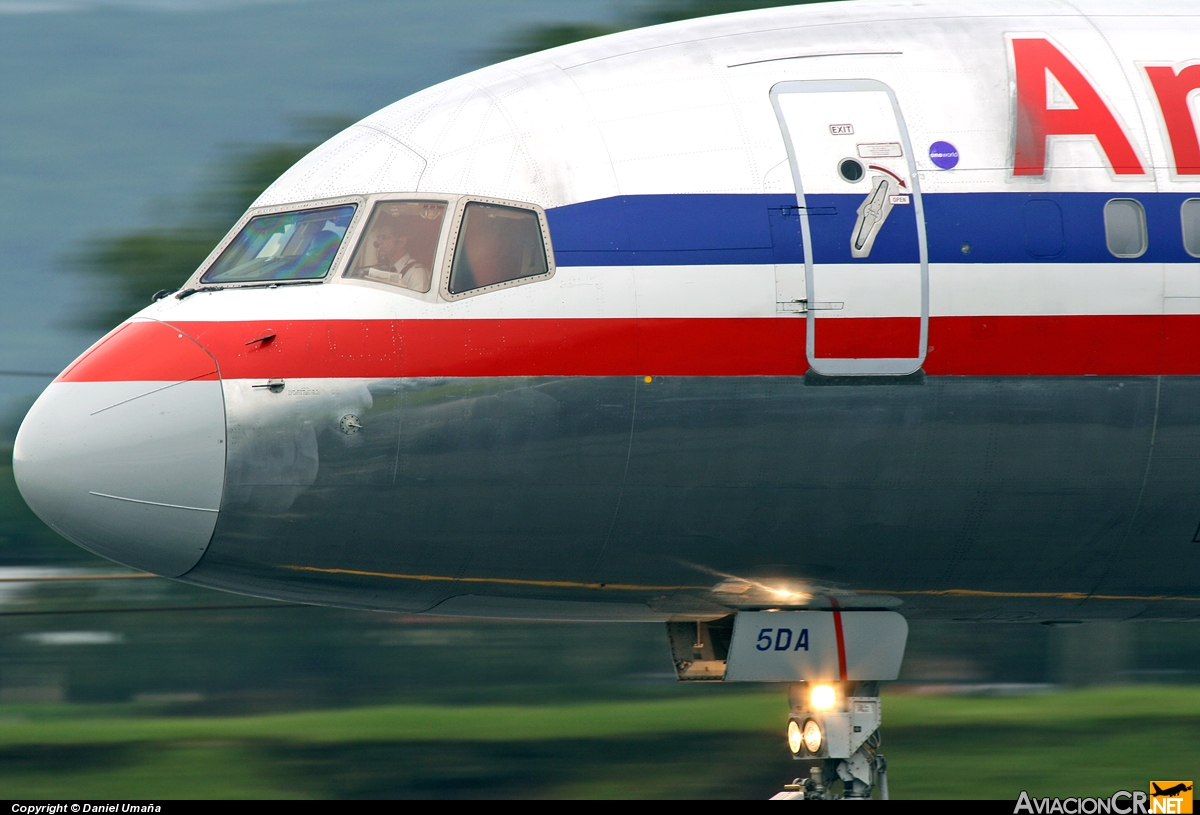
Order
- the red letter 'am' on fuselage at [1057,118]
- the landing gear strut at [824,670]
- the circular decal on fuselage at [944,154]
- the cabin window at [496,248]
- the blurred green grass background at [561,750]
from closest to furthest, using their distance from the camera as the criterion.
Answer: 1. the cabin window at [496,248]
2. the circular decal on fuselage at [944,154]
3. the red letter 'am' on fuselage at [1057,118]
4. the landing gear strut at [824,670]
5. the blurred green grass background at [561,750]

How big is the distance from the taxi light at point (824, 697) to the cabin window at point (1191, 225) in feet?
11.6

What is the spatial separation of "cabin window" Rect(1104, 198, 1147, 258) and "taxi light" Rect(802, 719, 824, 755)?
355 cm

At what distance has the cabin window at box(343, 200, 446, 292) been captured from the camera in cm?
850

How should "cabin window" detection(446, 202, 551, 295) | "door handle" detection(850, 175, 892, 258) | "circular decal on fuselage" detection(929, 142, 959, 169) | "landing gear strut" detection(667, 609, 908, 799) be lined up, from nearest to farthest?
"cabin window" detection(446, 202, 551, 295) → "door handle" detection(850, 175, 892, 258) → "circular decal on fuselage" detection(929, 142, 959, 169) → "landing gear strut" detection(667, 609, 908, 799)

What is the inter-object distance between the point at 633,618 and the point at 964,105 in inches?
152

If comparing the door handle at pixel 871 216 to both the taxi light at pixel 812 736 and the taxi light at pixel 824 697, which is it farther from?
the taxi light at pixel 812 736

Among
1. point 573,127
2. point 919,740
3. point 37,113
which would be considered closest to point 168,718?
point 919,740

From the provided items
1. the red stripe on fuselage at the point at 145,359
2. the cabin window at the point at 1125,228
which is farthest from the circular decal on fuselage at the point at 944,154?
the red stripe on fuselage at the point at 145,359

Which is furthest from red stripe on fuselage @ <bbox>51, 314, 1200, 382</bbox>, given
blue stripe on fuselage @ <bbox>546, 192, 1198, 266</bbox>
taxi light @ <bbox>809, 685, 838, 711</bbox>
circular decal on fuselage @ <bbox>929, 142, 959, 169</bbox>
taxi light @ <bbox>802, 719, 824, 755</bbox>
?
taxi light @ <bbox>802, 719, 824, 755</bbox>

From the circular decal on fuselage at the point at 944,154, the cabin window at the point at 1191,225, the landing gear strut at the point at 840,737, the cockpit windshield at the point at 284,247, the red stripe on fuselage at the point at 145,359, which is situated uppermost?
the circular decal on fuselage at the point at 944,154

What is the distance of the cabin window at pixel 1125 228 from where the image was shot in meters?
8.82

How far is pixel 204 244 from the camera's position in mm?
19844

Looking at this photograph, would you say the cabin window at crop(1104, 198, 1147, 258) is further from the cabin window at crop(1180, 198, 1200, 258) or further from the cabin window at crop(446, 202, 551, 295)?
the cabin window at crop(446, 202, 551, 295)

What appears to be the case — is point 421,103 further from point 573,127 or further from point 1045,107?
point 1045,107
